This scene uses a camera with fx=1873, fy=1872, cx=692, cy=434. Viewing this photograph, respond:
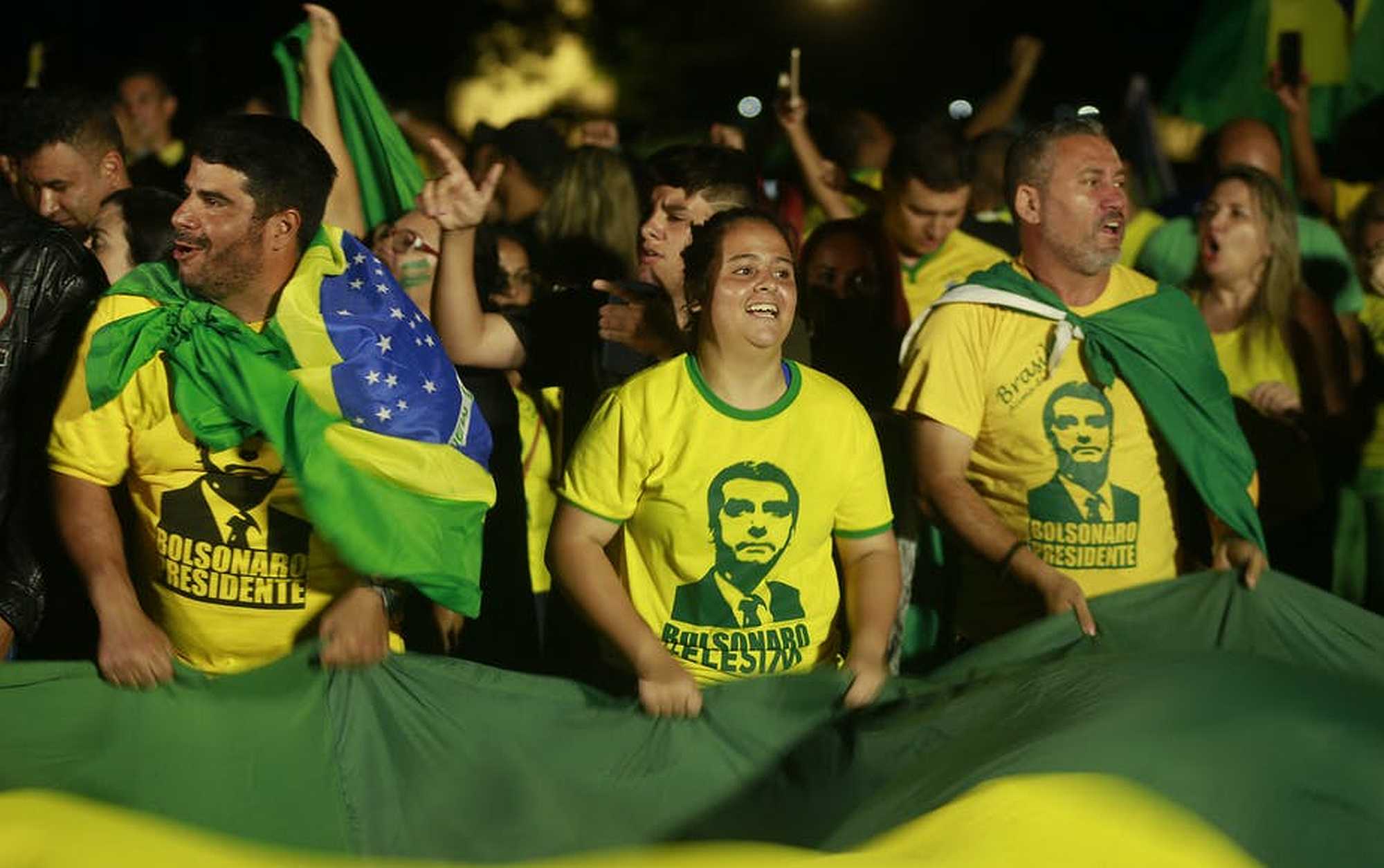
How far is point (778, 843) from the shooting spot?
13.8ft

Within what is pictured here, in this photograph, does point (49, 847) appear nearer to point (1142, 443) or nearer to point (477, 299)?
point (477, 299)

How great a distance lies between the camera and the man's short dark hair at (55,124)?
5.79 metres

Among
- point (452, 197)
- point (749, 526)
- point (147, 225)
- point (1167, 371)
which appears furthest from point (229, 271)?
point (1167, 371)

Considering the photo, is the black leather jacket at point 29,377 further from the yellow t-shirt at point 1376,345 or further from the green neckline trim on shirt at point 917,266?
the yellow t-shirt at point 1376,345

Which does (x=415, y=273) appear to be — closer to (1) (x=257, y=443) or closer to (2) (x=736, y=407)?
(1) (x=257, y=443)

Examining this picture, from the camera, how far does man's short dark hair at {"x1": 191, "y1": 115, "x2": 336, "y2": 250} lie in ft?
14.8

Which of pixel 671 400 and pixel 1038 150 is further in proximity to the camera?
pixel 1038 150

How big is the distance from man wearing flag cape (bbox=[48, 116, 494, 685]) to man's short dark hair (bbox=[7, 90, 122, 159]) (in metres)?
1.47

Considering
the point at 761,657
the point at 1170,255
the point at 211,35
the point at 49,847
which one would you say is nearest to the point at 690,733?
the point at 761,657

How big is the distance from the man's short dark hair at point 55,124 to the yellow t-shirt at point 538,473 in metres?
1.58

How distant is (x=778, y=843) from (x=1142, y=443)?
1837mm

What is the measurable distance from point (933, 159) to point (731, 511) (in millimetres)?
2972

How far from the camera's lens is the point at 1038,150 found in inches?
219

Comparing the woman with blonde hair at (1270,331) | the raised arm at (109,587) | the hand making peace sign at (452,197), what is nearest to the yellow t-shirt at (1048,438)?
the hand making peace sign at (452,197)
